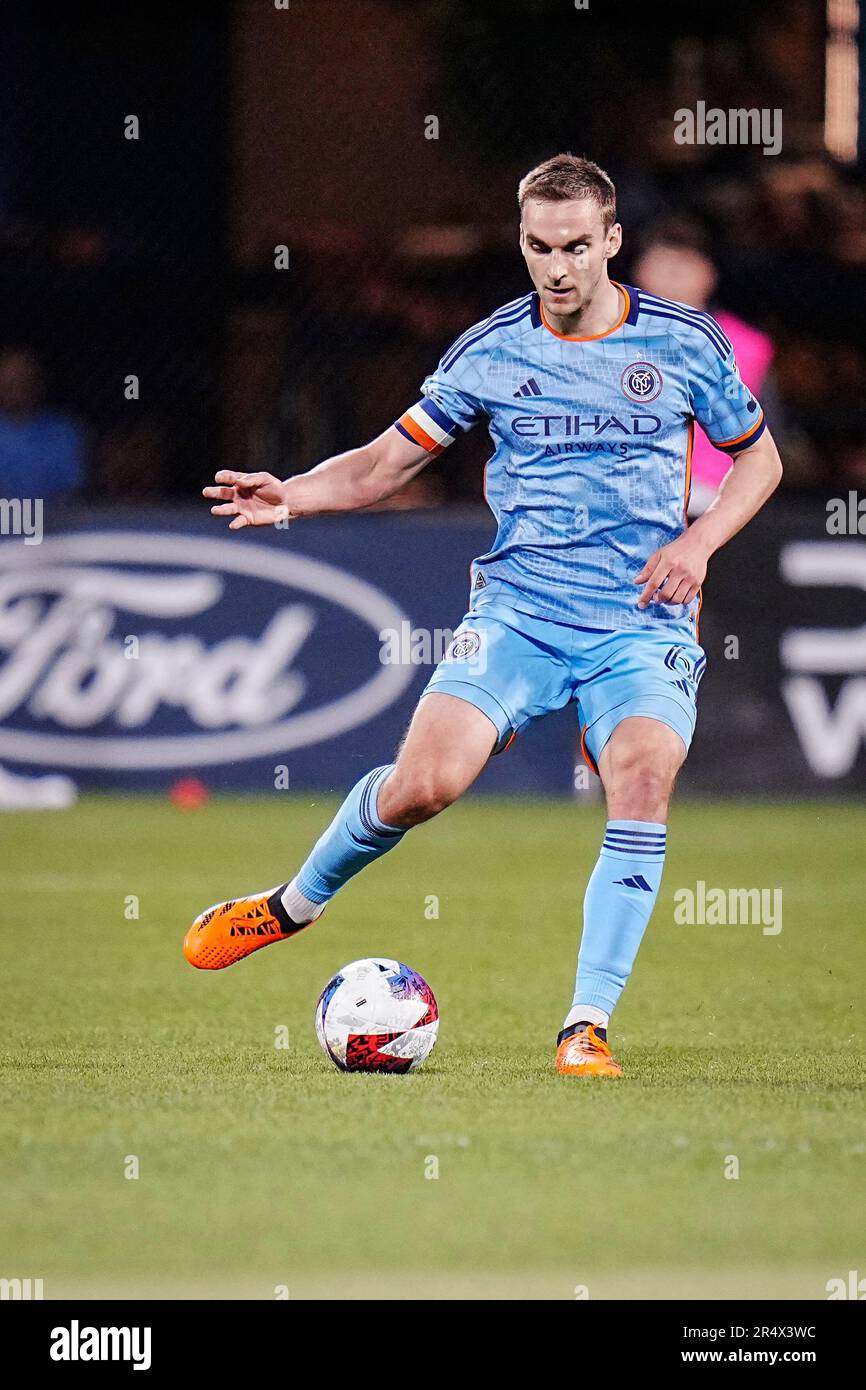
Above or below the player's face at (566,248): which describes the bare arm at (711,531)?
below

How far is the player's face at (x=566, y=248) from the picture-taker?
5.59 m

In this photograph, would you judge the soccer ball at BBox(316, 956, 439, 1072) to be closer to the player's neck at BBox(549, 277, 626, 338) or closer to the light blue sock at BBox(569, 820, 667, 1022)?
the light blue sock at BBox(569, 820, 667, 1022)

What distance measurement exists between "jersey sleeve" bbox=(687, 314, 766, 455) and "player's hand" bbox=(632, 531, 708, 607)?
45 cm

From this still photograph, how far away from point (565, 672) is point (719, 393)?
81 centimetres

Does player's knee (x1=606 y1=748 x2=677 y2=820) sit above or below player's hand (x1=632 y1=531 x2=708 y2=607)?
below

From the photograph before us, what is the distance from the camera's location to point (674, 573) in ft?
18.4

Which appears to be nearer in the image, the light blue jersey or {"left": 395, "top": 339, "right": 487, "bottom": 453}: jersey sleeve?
the light blue jersey

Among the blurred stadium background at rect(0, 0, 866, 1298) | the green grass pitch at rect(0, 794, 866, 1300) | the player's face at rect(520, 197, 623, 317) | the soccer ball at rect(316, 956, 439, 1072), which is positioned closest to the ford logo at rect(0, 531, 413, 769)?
the blurred stadium background at rect(0, 0, 866, 1298)

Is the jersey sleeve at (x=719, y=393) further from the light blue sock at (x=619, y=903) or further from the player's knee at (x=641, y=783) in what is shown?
the light blue sock at (x=619, y=903)

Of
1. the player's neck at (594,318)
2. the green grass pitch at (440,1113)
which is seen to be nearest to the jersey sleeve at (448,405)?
the player's neck at (594,318)

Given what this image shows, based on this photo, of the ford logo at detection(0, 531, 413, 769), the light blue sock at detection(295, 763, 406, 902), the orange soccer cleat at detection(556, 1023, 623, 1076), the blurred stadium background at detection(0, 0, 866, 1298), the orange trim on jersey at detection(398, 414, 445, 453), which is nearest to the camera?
the blurred stadium background at detection(0, 0, 866, 1298)

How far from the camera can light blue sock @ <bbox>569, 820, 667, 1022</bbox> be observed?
220 inches

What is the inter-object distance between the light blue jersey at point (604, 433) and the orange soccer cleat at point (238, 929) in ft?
3.41

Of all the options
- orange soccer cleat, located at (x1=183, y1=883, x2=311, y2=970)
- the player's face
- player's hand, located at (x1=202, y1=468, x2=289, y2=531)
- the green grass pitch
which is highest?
the player's face
